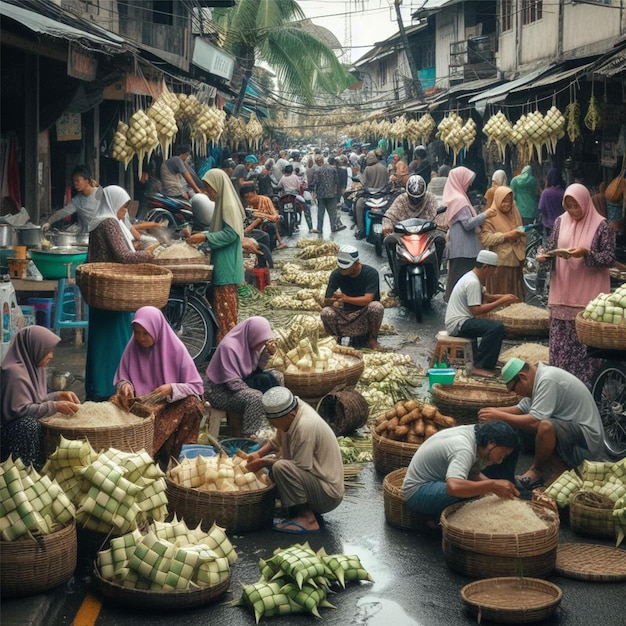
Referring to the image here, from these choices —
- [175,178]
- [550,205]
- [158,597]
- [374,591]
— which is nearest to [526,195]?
[550,205]

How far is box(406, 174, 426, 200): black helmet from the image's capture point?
1559cm

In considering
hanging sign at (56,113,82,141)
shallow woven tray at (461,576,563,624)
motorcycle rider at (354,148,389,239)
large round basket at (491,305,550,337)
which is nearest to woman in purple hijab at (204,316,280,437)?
shallow woven tray at (461,576,563,624)

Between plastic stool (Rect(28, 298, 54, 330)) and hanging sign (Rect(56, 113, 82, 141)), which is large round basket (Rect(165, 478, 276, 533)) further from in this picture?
hanging sign (Rect(56, 113, 82, 141))

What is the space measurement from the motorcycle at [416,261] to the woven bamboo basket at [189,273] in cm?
426

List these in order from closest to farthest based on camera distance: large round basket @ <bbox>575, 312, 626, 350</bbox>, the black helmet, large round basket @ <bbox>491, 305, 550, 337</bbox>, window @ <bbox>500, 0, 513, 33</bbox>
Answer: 1. large round basket @ <bbox>575, 312, 626, 350</bbox>
2. large round basket @ <bbox>491, 305, 550, 337</bbox>
3. the black helmet
4. window @ <bbox>500, 0, 513, 33</bbox>

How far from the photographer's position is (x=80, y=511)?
21.2ft

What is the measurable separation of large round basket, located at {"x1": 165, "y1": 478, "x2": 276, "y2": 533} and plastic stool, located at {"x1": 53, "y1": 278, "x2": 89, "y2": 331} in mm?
4798

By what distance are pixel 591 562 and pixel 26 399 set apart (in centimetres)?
372

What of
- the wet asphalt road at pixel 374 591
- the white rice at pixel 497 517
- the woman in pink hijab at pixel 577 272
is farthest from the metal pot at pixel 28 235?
the white rice at pixel 497 517

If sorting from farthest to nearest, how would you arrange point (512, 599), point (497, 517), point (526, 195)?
point (526, 195), point (497, 517), point (512, 599)

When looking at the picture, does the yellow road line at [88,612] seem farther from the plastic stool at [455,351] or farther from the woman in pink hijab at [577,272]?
the plastic stool at [455,351]

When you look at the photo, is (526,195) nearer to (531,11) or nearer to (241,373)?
(531,11)

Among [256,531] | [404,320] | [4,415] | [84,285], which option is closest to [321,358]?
[84,285]

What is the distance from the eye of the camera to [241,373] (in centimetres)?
916
